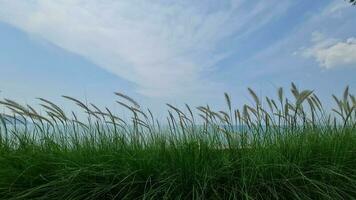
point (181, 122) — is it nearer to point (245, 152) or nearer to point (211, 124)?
point (211, 124)

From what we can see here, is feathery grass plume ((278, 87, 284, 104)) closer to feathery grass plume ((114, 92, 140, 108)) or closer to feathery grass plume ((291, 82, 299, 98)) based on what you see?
feathery grass plume ((291, 82, 299, 98))

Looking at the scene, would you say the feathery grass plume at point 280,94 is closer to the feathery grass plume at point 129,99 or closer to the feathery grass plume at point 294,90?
the feathery grass plume at point 294,90

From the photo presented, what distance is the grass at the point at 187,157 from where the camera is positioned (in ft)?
12.2

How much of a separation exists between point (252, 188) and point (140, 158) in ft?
2.48

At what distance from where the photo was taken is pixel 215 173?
3.73m

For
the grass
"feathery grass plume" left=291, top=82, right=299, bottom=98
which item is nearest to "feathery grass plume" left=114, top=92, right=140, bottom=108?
the grass

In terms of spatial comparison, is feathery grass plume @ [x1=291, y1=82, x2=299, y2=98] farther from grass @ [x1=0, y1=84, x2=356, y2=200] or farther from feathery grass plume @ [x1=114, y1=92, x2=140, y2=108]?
feathery grass plume @ [x1=114, y1=92, x2=140, y2=108]

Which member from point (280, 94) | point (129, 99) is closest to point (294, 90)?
point (280, 94)

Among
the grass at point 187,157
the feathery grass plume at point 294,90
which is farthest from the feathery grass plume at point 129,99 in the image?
the feathery grass plume at point 294,90

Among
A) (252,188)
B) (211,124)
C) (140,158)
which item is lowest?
(252,188)

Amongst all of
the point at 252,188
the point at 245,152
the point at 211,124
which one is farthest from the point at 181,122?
the point at 252,188

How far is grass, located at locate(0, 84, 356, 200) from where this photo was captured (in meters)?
3.71

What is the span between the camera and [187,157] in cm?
376

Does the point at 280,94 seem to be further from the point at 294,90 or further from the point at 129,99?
the point at 129,99
